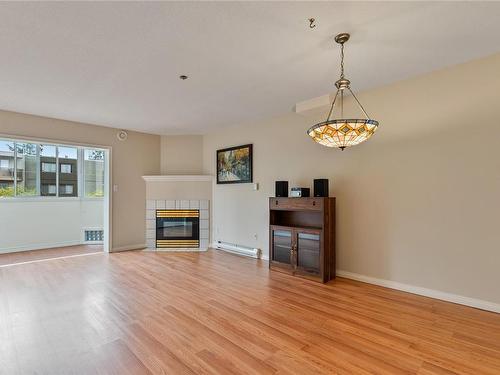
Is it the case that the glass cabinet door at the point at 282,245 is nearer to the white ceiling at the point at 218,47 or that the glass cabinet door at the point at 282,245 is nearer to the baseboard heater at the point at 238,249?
the baseboard heater at the point at 238,249

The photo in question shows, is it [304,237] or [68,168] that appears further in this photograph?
[68,168]

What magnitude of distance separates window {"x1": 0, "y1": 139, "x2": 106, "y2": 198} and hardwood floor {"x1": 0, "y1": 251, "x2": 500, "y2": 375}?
9.26 feet

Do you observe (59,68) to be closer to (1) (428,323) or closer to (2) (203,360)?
(2) (203,360)

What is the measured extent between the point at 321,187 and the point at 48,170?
604 centimetres

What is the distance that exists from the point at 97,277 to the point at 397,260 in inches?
157

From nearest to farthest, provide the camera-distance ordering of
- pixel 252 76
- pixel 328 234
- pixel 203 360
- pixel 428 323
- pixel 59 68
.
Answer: pixel 203 360 → pixel 428 323 → pixel 59 68 → pixel 252 76 → pixel 328 234

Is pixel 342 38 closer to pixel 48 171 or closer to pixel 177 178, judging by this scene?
pixel 177 178

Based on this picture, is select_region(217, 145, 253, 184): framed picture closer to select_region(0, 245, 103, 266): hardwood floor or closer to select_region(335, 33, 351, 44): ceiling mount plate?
select_region(335, 33, 351, 44): ceiling mount plate

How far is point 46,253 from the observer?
17.2ft

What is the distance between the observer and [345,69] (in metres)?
2.84

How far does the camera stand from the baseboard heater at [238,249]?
187 inches

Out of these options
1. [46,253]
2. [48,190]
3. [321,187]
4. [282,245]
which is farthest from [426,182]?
[48,190]

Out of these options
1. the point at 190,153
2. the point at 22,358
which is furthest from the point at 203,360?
the point at 190,153

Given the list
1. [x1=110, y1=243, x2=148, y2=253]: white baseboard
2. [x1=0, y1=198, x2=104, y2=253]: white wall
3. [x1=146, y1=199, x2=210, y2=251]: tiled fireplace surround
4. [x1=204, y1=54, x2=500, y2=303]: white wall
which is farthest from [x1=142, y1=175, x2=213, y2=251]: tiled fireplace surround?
[x1=204, y1=54, x2=500, y2=303]: white wall
